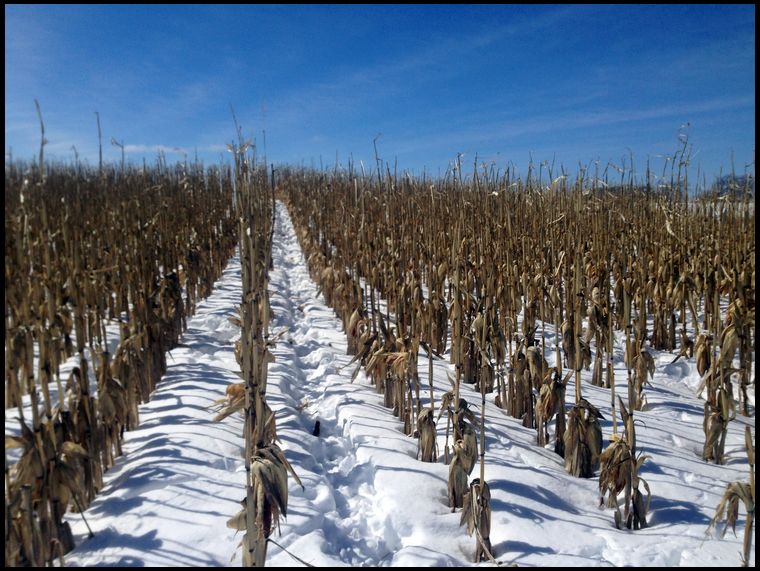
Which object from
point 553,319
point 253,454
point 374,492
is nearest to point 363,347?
point 374,492

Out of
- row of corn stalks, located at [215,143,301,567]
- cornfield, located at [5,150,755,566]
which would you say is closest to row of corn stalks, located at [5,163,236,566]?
cornfield, located at [5,150,755,566]

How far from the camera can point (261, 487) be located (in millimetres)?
1458

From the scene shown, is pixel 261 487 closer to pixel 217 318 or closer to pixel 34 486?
pixel 34 486

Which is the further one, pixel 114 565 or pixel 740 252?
pixel 740 252

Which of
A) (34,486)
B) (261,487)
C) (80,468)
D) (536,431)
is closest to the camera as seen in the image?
(261,487)

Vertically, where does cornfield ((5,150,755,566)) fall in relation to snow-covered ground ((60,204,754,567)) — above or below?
above

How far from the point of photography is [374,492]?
2.30 metres

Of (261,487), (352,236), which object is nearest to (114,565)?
(261,487)

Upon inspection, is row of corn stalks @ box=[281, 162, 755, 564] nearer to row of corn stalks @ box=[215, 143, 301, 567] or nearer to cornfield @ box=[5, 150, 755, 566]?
cornfield @ box=[5, 150, 755, 566]

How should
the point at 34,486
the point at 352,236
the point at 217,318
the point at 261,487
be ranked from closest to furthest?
the point at 261,487 < the point at 34,486 < the point at 217,318 < the point at 352,236

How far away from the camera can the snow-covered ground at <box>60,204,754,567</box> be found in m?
1.81

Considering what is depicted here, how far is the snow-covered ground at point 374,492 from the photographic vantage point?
181 centimetres

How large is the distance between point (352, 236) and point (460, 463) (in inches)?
165

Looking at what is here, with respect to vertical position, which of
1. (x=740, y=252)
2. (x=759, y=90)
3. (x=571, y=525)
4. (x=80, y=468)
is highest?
(x=759, y=90)
